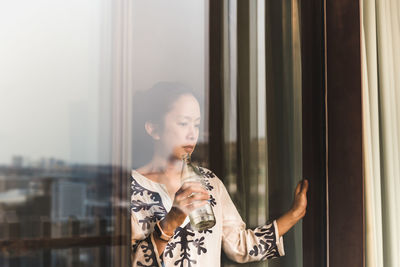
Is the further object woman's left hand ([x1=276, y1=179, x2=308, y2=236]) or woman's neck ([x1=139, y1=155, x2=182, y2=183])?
woman's left hand ([x1=276, y1=179, x2=308, y2=236])

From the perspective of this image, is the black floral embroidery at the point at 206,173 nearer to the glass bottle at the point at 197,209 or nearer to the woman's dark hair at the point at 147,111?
the glass bottle at the point at 197,209

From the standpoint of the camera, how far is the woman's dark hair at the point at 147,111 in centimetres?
100

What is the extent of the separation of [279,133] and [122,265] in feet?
2.06

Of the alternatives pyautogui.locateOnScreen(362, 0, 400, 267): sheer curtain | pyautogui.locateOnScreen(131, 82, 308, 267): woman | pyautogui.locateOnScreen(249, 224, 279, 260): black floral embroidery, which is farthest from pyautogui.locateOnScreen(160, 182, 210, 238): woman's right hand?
pyautogui.locateOnScreen(362, 0, 400, 267): sheer curtain

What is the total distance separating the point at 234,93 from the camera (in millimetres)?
1218

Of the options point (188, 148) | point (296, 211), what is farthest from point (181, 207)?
point (296, 211)

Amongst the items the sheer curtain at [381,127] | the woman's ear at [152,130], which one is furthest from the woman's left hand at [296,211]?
the woman's ear at [152,130]

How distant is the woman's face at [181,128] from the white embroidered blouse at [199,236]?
8 cm

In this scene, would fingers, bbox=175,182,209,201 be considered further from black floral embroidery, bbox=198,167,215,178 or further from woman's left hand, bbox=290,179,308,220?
woman's left hand, bbox=290,179,308,220

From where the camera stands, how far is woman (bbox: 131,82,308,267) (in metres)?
1.02

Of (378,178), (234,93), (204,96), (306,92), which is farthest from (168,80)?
(378,178)

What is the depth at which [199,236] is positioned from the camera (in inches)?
44.2

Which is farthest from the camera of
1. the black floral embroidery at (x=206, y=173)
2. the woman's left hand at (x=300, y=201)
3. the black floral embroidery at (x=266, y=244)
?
the woman's left hand at (x=300, y=201)

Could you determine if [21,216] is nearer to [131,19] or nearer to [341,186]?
[131,19]
